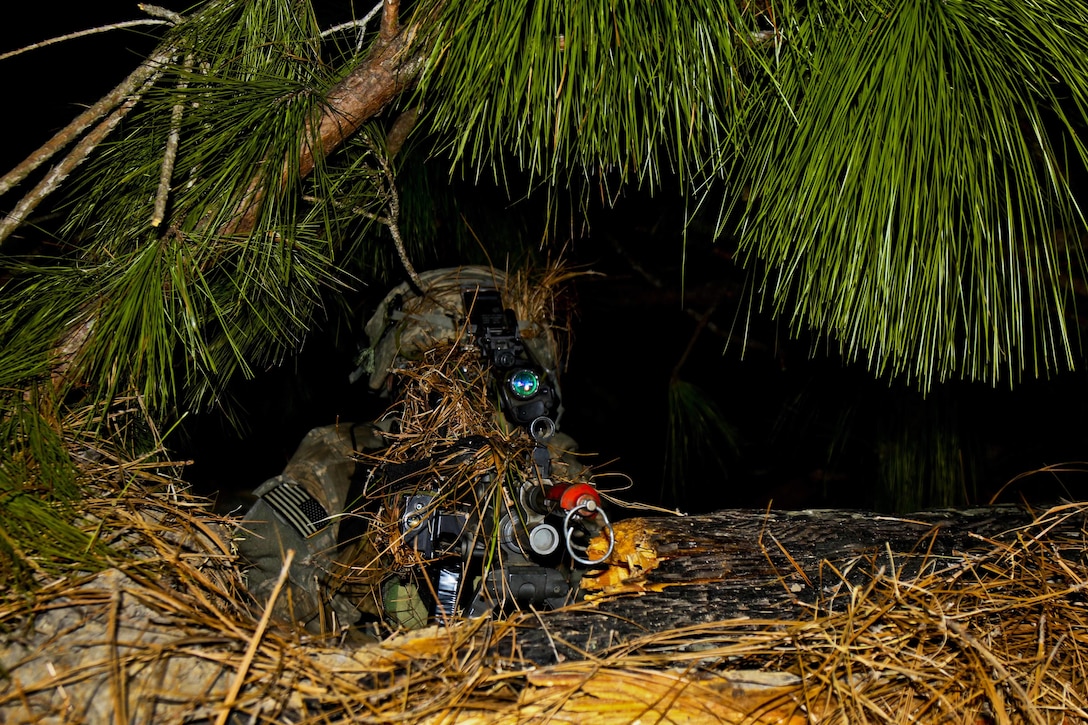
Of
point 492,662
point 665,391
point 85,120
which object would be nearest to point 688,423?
point 665,391

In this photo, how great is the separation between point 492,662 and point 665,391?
1.72 meters

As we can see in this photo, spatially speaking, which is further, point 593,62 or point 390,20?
point 390,20

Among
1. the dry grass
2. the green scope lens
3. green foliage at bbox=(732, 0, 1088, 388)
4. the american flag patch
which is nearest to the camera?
the dry grass

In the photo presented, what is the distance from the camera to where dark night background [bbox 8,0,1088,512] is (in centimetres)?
150

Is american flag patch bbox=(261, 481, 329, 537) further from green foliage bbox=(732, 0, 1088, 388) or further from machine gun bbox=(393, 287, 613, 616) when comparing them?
green foliage bbox=(732, 0, 1088, 388)

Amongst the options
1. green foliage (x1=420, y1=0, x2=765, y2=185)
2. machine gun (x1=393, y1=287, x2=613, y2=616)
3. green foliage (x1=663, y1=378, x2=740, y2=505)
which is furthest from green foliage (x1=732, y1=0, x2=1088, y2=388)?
green foliage (x1=663, y1=378, x2=740, y2=505)

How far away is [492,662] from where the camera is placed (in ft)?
A: 2.26

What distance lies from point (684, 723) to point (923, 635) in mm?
268

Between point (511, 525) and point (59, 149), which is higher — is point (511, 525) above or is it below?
below

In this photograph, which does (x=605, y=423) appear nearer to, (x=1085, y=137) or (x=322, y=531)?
(x=322, y=531)

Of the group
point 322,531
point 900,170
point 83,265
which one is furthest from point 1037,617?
point 83,265

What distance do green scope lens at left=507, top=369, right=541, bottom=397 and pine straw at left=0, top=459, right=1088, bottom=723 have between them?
0.51 meters

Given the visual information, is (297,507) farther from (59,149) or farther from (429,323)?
(59,149)

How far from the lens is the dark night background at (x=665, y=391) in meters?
1.50
